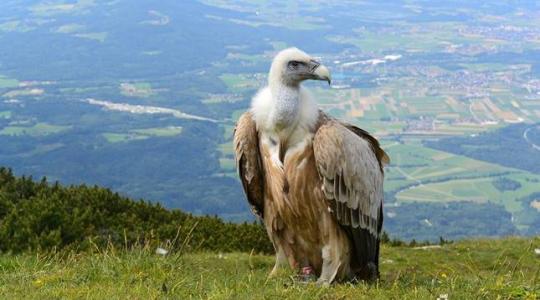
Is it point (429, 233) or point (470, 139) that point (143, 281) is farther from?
point (470, 139)

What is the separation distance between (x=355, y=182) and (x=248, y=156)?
3.40 ft

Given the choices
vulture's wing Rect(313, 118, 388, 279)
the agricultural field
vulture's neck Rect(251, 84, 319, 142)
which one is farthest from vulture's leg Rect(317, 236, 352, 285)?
the agricultural field

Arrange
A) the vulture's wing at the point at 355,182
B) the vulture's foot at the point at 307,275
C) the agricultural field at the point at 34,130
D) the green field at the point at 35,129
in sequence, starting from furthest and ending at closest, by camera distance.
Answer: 1. the green field at the point at 35,129
2. the agricultural field at the point at 34,130
3. the vulture's foot at the point at 307,275
4. the vulture's wing at the point at 355,182

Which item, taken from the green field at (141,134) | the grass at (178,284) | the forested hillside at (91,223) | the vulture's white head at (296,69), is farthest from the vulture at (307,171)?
the green field at (141,134)

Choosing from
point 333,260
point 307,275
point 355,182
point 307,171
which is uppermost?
point 307,171

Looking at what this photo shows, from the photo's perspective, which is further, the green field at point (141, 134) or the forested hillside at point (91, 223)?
the green field at point (141, 134)

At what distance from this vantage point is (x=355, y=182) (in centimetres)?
689

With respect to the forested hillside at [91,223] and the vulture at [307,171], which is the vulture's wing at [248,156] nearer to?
the vulture at [307,171]

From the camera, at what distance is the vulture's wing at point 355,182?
6652 millimetres

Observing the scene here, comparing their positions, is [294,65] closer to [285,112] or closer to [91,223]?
[285,112]

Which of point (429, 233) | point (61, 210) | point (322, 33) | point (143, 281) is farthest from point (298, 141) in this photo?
point (322, 33)

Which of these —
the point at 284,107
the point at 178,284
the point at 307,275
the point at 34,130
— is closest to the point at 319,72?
the point at 284,107

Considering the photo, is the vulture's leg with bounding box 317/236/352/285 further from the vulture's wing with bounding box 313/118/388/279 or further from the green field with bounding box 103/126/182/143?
the green field with bounding box 103/126/182/143

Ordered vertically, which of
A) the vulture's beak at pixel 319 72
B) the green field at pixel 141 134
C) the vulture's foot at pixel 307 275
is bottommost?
→ the green field at pixel 141 134
